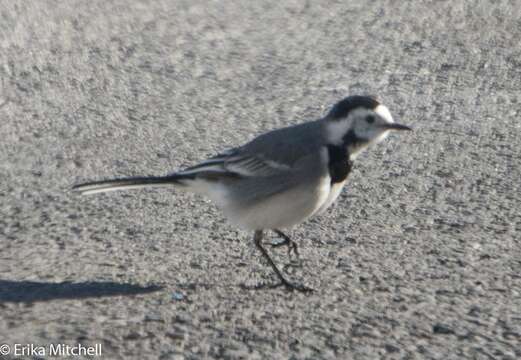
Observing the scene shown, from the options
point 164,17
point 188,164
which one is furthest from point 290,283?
point 164,17

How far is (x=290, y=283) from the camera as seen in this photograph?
5980 mm

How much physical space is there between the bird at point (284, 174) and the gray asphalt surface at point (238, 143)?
1.04 feet

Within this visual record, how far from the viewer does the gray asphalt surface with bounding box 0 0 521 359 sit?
5395 mm

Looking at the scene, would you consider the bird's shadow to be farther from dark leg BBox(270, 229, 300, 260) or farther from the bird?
dark leg BBox(270, 229, 300, 260)

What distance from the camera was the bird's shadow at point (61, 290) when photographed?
18.6 feet

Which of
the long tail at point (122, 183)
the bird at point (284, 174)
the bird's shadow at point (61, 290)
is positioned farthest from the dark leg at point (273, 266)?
the bird's shadow at point (61, 290)

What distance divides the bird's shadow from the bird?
2.24 feet

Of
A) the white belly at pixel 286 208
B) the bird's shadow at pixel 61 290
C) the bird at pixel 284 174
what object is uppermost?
the bird at pixel 284 174

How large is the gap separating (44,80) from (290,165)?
3590mm

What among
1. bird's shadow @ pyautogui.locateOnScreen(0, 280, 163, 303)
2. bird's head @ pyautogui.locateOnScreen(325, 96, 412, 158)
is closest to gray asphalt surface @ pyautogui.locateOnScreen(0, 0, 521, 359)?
bird's shadow @ pyautogui.locateOnScreen(0, 280, 163, 303)

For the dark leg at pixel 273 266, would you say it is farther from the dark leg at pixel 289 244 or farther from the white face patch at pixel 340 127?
the white face patch at pixel 340 127

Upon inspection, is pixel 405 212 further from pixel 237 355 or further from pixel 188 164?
pixel 237 355

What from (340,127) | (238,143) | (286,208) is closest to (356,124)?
(340,127)

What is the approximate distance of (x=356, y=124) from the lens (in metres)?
6.44
